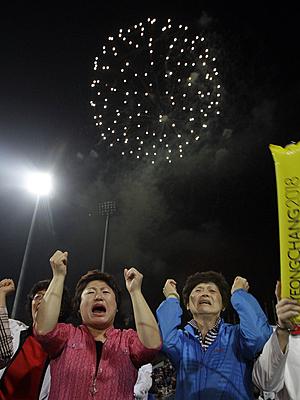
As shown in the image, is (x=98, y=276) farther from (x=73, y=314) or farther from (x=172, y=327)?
(x=172, y=327)

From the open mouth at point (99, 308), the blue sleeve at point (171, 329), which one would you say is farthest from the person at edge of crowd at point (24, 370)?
the blue sleeve at point (171, 329)

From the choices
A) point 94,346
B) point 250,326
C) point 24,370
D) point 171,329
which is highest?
point 250,326

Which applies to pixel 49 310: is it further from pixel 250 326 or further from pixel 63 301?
pixel 250 326

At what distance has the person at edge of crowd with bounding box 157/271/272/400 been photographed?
11.1 feet

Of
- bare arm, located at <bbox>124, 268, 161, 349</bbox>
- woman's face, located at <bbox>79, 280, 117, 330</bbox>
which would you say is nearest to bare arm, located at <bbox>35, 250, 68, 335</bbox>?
woman's face, located at <bbox>79, 280, 117, 330</bbox>

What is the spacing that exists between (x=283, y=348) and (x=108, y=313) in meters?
1.48

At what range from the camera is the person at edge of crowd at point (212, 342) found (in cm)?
338

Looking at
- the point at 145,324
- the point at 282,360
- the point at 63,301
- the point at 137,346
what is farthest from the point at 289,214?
the point at 63,301

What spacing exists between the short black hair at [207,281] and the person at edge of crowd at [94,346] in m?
1.25

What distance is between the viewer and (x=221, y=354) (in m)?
3.55

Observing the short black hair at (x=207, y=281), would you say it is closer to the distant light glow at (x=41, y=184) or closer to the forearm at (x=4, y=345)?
the forearm at (x=4, y=345)

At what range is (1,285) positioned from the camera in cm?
415

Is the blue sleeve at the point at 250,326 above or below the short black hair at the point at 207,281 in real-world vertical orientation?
below

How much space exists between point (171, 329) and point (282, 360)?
1.23 metres
